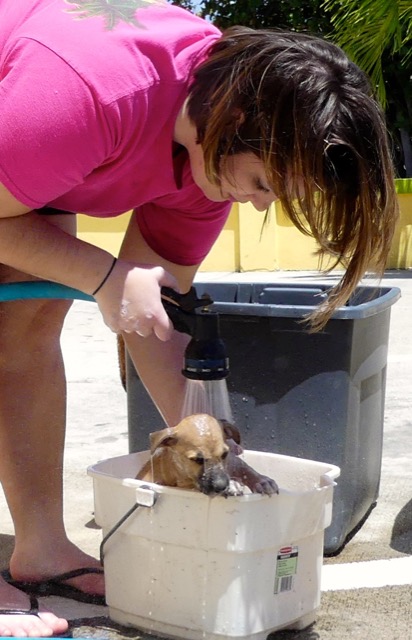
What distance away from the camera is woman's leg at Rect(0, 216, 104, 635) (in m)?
2.45

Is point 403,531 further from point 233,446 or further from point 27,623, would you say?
point 27,623

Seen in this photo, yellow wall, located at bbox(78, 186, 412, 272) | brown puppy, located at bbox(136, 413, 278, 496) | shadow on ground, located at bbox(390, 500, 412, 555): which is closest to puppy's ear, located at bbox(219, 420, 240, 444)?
brown puppy, located at bbox(136, 413, 278, 496)

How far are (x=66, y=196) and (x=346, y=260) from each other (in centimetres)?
A: 64

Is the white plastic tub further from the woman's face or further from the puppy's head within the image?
the woman's face

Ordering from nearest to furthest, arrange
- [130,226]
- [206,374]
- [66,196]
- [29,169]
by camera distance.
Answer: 1. [29,169]
2. [206,374]
3. [66,196]
4. [130,226]

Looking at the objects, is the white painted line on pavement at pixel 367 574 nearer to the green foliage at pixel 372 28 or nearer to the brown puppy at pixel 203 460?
the brown puppy at pixel 203 460

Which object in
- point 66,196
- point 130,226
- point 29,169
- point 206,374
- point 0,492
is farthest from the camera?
point 0,492

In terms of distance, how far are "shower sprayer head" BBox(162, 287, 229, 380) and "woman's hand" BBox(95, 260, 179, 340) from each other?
0.22ft

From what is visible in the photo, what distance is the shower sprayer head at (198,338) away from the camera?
77.4 inches

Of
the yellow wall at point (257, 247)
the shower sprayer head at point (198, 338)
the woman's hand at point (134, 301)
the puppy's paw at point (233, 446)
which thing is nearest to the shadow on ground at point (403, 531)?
the puppy's paw at point (233, 446)

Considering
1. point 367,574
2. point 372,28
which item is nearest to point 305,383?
point 367,574

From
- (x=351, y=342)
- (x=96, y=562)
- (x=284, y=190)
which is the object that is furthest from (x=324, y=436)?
(x=284, y=190)

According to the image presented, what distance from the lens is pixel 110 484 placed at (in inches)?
84.4

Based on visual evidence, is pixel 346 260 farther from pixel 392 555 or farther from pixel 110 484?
pixel 392 555
